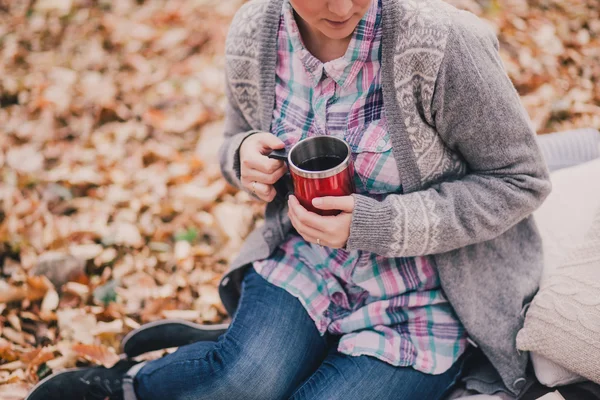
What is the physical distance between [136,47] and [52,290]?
6.20ft

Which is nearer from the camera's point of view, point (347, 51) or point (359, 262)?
point (347, 51)

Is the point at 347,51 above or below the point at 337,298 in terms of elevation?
above

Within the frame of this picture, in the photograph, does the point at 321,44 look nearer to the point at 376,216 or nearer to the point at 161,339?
the point at 376,216

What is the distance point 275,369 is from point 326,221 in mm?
501

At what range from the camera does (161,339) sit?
1.95 meters

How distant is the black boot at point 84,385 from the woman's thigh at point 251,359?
12cm

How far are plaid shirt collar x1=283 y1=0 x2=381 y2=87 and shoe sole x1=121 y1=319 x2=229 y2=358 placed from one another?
39.4 inches

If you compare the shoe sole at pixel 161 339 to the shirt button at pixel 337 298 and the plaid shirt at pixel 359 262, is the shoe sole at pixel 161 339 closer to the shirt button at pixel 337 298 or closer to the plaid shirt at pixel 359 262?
the plaid shirt at pixel 359 262

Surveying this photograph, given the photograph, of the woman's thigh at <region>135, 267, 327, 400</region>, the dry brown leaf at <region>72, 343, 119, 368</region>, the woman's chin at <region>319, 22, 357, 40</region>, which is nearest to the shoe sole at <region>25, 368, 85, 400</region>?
the dry brown leaf at <region>72, 343, 119, 368</region>

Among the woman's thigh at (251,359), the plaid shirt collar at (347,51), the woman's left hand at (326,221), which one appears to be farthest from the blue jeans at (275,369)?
the plaid shirt collar at (347,51)

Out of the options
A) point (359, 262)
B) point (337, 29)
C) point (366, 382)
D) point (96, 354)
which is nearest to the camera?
point (337, 29)

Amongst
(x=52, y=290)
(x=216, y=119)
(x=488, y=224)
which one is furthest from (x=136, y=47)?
(x=488, y=224)

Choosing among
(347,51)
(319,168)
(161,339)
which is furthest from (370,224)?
(161,339)

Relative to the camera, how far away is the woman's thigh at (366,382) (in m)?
1.48
